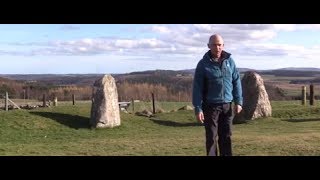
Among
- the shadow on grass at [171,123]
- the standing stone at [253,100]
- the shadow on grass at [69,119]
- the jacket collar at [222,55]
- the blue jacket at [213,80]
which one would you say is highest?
the jacket collar at [222,55]

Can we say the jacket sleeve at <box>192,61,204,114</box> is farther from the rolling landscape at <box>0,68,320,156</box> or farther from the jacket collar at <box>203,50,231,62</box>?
the rolling landscape at <box>0,68,320,156</box>

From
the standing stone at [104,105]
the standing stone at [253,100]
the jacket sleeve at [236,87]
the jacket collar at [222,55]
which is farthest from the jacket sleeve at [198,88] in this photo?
the standing stone at [253,100]

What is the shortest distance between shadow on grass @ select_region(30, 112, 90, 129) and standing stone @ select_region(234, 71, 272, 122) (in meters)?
5.53

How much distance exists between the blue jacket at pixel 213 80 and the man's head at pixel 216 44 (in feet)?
0.30

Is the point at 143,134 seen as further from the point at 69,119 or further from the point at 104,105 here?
the point at 69,119

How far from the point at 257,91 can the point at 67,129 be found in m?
7.62

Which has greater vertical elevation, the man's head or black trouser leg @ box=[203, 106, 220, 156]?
the man's head

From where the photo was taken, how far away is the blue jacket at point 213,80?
6.22m

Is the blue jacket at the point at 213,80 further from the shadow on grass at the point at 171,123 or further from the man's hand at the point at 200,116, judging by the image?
the shadow on grass at the point at 171,123

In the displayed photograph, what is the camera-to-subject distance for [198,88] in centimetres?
625

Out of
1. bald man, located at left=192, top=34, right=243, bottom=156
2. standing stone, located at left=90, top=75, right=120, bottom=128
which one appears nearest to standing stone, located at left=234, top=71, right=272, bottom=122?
standing stone, located at left=90, top=75, right=120, bottom=128

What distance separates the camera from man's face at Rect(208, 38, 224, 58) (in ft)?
20.0

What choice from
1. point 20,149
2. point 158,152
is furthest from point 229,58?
Result: point 20,149
